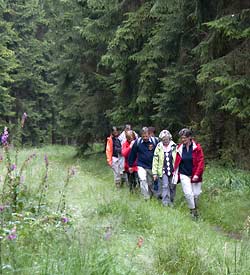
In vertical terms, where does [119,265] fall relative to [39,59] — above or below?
below

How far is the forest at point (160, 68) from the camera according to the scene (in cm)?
1144

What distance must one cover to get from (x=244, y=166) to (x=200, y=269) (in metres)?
8.25

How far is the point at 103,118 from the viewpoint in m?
23.2

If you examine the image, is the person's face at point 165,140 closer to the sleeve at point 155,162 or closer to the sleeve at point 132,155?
the sleeve at point 155,162

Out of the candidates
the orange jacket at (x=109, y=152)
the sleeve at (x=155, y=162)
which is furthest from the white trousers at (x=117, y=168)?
the sleeve at (x=155, y=162)

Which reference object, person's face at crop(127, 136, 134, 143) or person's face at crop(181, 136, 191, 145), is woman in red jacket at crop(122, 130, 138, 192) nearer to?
person's face at crop(127, 136, 134, 143)

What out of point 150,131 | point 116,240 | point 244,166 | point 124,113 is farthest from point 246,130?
point 116,240

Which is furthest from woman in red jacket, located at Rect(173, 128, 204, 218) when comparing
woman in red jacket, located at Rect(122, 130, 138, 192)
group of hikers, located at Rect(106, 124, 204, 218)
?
woman in red jacket, located at Rect(122, 130, 138, 192)

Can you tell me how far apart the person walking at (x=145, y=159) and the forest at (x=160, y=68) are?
6.33ft

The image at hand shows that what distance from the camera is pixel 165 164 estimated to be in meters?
10.0

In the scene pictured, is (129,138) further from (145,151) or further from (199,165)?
(199,165)

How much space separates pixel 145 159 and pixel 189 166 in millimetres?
1180

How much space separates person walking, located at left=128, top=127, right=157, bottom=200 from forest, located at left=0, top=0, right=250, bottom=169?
6.33ft

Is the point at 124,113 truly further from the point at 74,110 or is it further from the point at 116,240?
the point at 116,240
